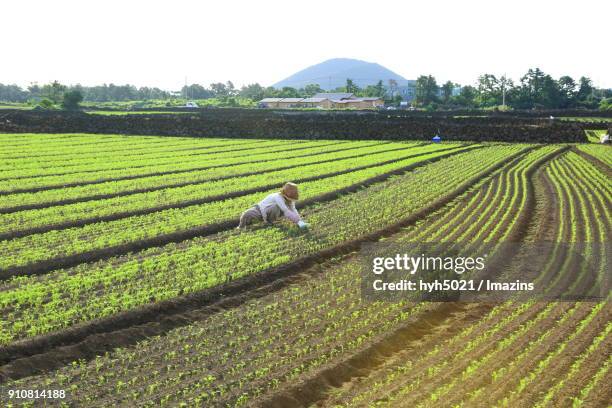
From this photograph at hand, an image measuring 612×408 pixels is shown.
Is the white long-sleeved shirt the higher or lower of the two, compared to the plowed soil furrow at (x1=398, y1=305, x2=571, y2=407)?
higher

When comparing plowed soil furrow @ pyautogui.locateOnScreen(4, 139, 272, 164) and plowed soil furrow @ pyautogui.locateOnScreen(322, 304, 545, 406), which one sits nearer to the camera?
plowed soil furrow @ pyautogui.locateOnScreen(322, 304, 545, 406)

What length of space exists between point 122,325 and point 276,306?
2.64m

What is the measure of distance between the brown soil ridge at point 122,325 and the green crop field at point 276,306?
0.03 metres

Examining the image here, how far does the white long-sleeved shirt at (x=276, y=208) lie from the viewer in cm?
1666

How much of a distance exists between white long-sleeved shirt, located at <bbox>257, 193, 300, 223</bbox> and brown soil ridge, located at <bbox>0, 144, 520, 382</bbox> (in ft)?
7.65

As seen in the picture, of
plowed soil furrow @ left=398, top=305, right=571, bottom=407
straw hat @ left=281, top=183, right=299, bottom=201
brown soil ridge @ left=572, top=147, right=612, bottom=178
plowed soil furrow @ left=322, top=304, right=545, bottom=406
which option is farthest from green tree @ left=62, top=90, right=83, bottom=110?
plowed soil furrow @ left=398, top=305, right=571, bottom=407

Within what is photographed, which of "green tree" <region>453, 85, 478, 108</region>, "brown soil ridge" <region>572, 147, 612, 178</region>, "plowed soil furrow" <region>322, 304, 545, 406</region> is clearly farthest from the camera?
"green tree" <region>453, 85, 478, 108</region>

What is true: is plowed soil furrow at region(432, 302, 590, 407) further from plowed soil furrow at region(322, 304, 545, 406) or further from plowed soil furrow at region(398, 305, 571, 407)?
plowed soil furrow at region(322, 304, 545, 406)

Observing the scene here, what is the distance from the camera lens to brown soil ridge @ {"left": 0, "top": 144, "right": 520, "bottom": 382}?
346 inches

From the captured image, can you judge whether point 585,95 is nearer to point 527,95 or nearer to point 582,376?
point 527,95

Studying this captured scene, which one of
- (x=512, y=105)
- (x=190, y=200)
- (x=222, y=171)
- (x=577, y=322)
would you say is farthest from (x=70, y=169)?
(x=512, y=105)

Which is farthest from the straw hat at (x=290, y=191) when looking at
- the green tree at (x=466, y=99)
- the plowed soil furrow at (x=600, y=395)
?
A: the green tree at (x=466, y=99)

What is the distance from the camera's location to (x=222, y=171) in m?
29.8

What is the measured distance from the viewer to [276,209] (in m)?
17.4
